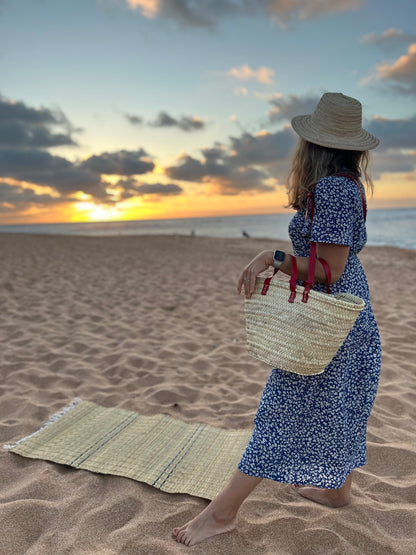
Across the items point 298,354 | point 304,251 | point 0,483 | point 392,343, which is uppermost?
point 304,251

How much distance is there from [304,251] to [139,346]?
9.47 feet

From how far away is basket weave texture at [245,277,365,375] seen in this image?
146cm

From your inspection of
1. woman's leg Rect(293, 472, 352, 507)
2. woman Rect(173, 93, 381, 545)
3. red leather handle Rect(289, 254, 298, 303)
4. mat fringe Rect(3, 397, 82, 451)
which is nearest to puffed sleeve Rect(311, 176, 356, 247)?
woman Rect(173, 93, 381, 545)

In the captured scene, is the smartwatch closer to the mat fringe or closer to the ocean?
the mat fringe

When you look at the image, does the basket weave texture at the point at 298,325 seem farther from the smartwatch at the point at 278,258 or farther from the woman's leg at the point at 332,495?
the woman's leg at the point at 332,495

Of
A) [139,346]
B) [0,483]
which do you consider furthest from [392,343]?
[0,483]

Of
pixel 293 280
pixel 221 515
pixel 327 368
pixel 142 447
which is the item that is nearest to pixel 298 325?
pixel 293 280

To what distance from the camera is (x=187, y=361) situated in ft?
12.8

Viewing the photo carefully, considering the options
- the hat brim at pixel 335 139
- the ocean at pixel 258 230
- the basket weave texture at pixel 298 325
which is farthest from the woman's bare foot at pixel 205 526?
the ocean at pixel 258 230

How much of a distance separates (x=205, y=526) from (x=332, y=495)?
0.62 metres

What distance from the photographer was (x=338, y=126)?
5.23 feet

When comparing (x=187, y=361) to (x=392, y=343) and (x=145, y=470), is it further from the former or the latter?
(x=392, y=343)

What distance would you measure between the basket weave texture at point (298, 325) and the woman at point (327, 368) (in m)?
0.08

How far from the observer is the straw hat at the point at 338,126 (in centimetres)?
157
